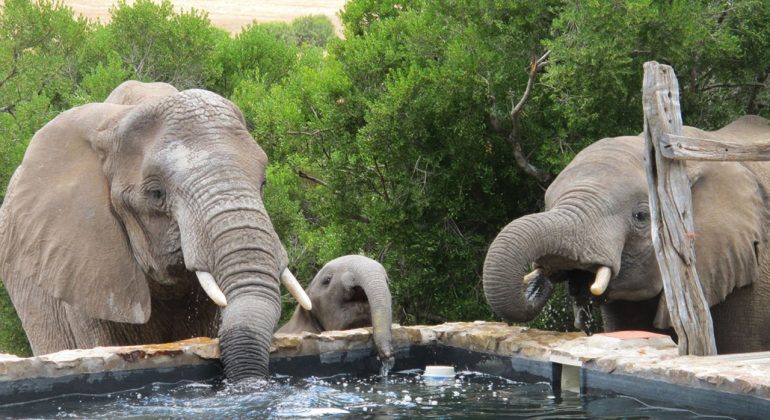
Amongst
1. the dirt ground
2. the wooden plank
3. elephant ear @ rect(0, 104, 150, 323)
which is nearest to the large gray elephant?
the wooden plank

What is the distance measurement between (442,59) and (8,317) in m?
6.30

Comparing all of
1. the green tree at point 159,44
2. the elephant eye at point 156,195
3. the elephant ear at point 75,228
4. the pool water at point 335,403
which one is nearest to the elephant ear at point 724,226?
the pool water at point 335,403

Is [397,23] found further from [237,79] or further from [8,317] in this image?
[237,79]

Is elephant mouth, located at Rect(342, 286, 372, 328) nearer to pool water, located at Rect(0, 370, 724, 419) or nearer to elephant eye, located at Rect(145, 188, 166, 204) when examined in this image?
pool water, located at Rect(0, 370, 724, 419)

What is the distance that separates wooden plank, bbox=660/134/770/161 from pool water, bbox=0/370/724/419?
1508 millimetres

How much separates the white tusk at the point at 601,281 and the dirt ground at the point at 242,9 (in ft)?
148

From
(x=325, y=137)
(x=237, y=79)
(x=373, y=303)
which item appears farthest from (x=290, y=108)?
(x=237, y=79)

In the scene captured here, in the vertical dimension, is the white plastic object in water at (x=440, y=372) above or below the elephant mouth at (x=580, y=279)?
below

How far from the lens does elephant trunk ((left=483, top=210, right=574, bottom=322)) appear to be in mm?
7910

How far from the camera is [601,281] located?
322 inches

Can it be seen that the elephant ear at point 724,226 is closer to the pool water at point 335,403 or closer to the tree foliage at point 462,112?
the tree foliage at point 462,112

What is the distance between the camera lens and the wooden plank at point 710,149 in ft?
24.0

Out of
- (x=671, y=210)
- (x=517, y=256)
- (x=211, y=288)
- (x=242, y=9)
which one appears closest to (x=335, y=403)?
(x=211, y=288)

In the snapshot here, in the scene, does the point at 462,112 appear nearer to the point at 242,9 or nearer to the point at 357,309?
the point at 357,309
